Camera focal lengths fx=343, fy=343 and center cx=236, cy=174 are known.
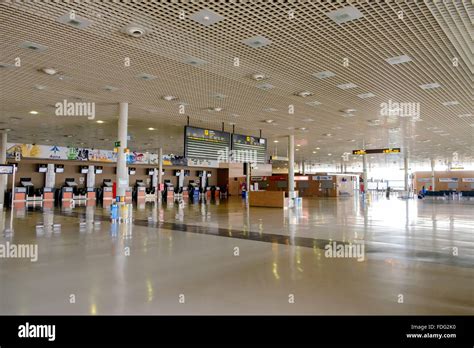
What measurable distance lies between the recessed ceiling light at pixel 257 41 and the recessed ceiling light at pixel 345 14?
4.03 ft

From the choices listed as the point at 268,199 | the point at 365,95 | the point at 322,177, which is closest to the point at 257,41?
the point at 365,95

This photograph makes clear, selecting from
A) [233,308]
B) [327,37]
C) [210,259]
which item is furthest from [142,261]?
[327,37]

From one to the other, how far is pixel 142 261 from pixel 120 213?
17.1 ft

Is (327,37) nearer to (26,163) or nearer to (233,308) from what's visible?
(233,308)

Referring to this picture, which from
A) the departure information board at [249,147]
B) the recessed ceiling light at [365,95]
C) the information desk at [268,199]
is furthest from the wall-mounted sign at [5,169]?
the recessed ceiling light at [365,95]

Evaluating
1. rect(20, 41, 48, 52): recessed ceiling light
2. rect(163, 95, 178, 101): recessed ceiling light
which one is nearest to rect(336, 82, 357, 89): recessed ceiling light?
rect(163, 95, 178, 101): recessed ceiling light

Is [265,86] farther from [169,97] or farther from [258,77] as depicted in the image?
[169,97]

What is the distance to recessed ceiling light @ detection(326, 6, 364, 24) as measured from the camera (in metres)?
4.95

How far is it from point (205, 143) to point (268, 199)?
5.98 meters

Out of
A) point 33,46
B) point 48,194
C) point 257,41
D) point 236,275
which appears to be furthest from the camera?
point 48,194

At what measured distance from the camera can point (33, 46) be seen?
6.23m

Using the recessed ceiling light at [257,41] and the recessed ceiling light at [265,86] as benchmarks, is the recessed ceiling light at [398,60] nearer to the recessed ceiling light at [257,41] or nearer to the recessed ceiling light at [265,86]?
the recessed ceiling light at [257,41]

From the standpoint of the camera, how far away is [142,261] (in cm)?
510

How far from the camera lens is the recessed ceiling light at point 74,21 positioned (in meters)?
5.14
